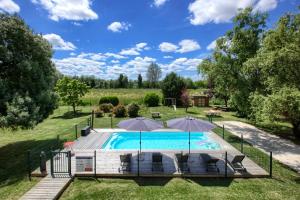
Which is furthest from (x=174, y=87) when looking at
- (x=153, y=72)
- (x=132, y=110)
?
(x=153, y=72)

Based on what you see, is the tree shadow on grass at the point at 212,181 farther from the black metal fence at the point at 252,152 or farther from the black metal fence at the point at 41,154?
the black metal fence at the point at 41,154

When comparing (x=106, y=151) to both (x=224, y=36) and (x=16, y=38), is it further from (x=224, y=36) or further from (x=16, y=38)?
(x=224, y=36)

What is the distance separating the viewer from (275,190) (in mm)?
8891

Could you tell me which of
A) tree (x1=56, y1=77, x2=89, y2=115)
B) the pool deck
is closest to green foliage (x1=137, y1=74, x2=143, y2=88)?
tree (x1=56, y1=77, x2=89, y2=115)

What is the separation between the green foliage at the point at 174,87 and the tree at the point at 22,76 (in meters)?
25.0

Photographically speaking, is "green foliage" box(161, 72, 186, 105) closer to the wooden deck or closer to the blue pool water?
the blue pool water

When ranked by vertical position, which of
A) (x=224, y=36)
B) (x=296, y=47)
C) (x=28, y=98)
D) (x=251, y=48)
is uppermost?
(x=224, y=36)

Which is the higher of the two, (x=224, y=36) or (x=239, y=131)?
(x=224, y=36)

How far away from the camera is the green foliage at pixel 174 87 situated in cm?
3756

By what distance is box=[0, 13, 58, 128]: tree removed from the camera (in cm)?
1148

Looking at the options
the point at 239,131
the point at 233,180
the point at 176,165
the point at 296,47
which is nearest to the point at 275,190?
the point at 233,180

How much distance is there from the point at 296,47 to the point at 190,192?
10108mm

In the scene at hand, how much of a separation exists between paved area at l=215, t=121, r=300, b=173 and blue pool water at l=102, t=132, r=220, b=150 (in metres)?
2.95

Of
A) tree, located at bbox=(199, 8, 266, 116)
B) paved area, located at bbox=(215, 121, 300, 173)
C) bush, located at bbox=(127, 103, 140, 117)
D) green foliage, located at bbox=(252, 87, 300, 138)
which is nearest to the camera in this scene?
green foliage, located at bbox=(252, 87, 300, 138)
